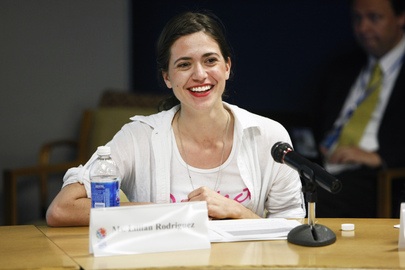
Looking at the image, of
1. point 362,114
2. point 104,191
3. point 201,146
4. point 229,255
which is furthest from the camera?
point 362,114

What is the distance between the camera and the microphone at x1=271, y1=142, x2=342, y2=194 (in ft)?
7.16

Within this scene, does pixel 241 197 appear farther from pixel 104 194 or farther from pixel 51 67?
pixel 51 67

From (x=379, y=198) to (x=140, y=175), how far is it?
2121 millimetres

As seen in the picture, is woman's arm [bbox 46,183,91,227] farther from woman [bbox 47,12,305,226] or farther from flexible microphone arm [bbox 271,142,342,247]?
flexible microphone arm [bbox 271,142,342,247]

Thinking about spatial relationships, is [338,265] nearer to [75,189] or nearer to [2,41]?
[75,189]

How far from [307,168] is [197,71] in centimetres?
75

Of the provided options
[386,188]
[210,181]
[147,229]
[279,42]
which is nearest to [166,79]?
[210,181]

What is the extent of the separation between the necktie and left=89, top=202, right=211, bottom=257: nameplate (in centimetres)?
293

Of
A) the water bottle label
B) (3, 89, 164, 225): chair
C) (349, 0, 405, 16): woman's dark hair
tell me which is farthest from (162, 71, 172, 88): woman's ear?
(349, 0, 405, 16): woman's dark hair

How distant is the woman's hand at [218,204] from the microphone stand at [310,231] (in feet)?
1.14

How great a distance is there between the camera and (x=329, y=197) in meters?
4.70

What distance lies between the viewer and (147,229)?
7.32ft

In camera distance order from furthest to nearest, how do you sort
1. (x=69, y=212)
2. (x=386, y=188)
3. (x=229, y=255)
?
1. (x=386, y=188)
2. (x=69, y=212)
3. (x=229, y=255)

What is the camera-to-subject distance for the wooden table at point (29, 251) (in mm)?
2127
